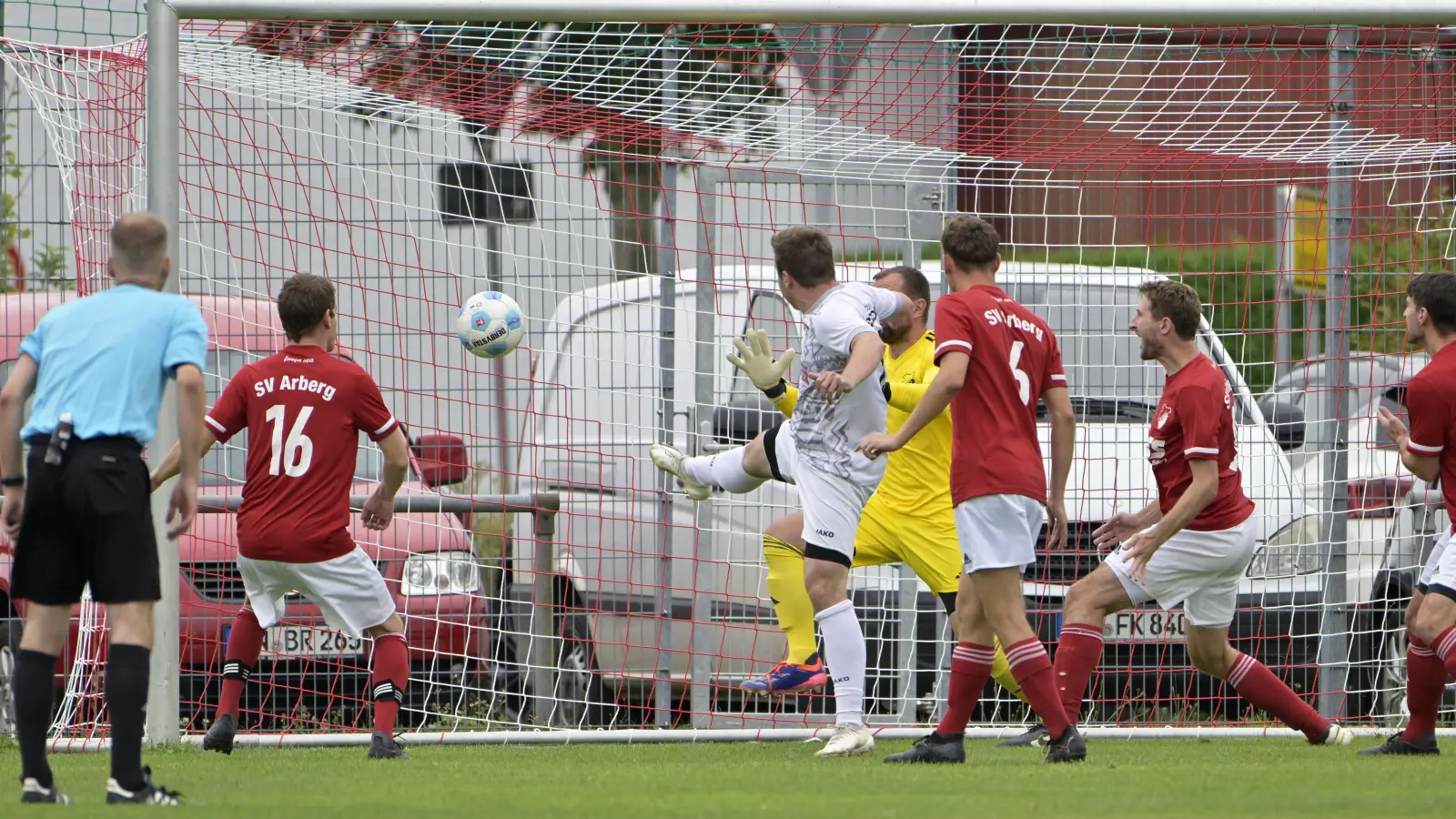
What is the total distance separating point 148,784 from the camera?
208 inches

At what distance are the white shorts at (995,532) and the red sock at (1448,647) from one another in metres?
1.76

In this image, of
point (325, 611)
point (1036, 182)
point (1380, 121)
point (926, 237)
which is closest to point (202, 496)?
point (325, 611)

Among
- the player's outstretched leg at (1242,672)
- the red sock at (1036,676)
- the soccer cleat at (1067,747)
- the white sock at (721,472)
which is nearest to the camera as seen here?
the red sock at (1036,676)

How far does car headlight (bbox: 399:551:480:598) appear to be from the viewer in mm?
8844

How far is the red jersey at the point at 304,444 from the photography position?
7.01 m

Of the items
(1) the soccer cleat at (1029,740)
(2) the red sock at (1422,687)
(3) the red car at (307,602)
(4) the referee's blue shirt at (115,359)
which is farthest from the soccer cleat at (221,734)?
(2) the red sock at (1422,687)

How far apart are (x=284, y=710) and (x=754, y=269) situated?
324 cm

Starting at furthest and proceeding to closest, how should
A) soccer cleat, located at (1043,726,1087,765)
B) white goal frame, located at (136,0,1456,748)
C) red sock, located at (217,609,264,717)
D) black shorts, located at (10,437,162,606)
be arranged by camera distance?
white goal frame, located at (136,0,1456,748) → red sock, located at (217,609,264,717) → soccer cleat, located at (1043,726,1087,765) → black shorts, located at (10,437,162,606)

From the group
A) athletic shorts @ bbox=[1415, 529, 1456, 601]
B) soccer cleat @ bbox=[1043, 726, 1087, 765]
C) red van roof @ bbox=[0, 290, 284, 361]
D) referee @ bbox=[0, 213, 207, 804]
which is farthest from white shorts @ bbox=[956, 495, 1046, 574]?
red van roof @ bbox=[0, 290, 284, 361]

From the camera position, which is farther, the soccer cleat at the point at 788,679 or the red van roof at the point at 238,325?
the red van roof at the point at 238,325

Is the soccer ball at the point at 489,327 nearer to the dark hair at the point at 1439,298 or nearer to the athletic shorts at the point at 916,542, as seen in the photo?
the athletic shorts at the point at 916,542

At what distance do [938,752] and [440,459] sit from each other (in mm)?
3437

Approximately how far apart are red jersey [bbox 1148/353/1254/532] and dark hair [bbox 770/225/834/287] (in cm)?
141

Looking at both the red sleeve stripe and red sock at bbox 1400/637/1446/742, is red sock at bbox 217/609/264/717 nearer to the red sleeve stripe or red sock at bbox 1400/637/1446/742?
the red sleeve stripe
